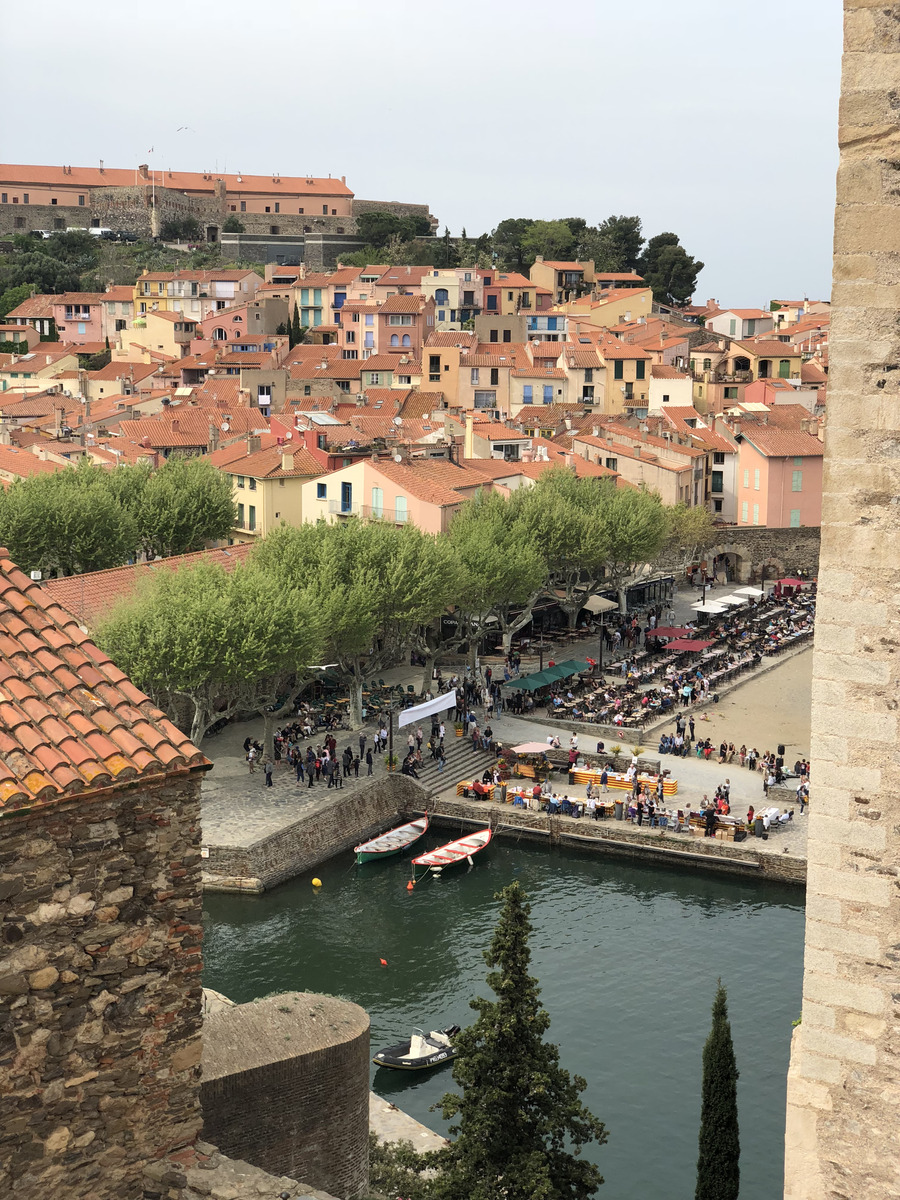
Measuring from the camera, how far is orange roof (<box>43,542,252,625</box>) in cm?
3722

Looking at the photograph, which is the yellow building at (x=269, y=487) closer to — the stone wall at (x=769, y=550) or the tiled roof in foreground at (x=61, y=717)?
the stone wall at (x=769, y=550)

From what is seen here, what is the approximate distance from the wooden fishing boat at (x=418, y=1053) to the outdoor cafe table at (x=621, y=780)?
13.5 m

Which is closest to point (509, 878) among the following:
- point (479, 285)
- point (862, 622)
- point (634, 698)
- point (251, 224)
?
point (634, 698)

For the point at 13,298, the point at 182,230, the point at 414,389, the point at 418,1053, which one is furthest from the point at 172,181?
the point at 418,1053

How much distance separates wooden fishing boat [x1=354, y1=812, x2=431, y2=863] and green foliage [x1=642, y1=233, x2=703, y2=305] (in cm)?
10235

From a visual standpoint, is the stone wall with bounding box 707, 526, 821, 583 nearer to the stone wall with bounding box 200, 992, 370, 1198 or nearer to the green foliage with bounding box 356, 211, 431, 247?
the stone wall with bounding box 200, 992, 370, 1198

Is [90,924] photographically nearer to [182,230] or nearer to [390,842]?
[390,842]

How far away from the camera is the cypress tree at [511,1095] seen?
57.5ft

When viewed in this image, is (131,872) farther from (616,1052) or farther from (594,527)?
(594,527)

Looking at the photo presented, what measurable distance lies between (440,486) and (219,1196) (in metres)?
45.4

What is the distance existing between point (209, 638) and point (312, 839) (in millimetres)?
5185

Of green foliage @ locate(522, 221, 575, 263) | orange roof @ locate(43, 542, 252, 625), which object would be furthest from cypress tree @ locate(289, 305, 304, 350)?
orange roof @ locate(43, 542, 252, 625)

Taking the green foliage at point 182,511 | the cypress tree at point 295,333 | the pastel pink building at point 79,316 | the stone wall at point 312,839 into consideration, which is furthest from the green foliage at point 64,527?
the pastel pink building at point 79,316

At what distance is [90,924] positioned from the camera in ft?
25.0
